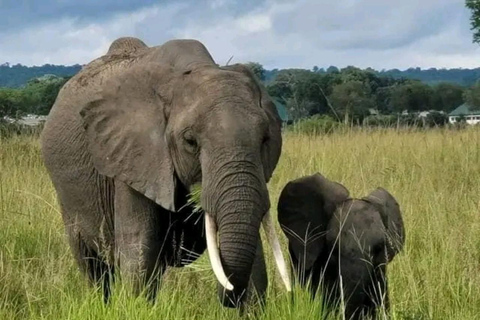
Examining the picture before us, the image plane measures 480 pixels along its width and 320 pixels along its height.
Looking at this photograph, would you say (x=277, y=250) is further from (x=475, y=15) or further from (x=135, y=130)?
(x=475, y=15)

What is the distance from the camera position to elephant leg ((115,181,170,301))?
16.4 ft

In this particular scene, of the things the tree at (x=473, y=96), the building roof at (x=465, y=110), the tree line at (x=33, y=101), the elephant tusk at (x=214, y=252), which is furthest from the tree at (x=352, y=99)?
the tree at (x=473, y=96)

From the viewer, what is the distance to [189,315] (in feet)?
15.9

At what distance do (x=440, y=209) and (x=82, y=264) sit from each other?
108 inches

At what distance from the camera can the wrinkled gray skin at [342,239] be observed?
16.2ft

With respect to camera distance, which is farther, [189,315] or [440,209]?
[440,209]

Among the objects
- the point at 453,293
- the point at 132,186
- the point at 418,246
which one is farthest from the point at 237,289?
the point at 418,246

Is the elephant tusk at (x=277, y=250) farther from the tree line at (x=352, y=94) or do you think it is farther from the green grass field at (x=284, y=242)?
the tree line at (x=352, y=94)

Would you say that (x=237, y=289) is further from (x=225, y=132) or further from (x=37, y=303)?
(x=37, y=303)

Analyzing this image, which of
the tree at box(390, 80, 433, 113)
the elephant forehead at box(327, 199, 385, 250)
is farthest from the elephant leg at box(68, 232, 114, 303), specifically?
the tree at box(390, 80, 433, 113)

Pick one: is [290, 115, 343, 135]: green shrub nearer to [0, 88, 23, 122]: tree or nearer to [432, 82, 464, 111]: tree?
[0, 88, 23, 122]: tree

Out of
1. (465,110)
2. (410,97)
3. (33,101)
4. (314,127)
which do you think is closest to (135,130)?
(314,127)

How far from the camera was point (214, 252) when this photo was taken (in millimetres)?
4480

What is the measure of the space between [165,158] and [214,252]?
24.0 inches
